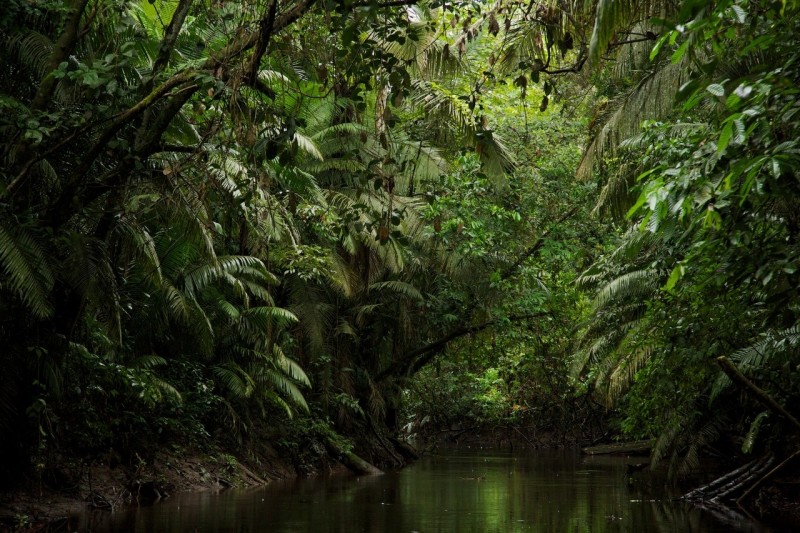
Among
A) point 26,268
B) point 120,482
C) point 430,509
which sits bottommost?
point 430,509

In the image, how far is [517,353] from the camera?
87.6 ft

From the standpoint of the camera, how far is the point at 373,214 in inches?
255

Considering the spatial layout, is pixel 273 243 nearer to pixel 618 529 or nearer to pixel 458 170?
pixel 458 170

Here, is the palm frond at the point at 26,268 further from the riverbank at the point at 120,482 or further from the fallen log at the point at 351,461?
the fallen log at the point at 351,461

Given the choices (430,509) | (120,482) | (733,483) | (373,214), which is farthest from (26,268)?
(733,483)

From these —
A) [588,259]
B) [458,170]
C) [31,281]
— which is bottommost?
[31,281]

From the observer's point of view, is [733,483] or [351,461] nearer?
[733,483]

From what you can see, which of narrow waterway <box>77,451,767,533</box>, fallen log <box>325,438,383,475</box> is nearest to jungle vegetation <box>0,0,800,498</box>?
fallen log <box>325,438,383,475</box>

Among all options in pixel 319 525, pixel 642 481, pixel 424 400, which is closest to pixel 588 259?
pixel 642 481

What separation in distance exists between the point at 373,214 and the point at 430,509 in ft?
22.3

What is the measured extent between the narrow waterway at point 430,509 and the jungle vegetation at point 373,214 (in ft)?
4.13

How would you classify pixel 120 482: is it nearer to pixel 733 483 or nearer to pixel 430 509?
pixel 430 509

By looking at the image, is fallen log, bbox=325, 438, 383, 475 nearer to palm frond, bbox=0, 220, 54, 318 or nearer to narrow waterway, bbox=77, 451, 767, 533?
narrow waterway, bbox=77, 451, 767, 533

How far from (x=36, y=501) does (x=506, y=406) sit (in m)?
26.8
